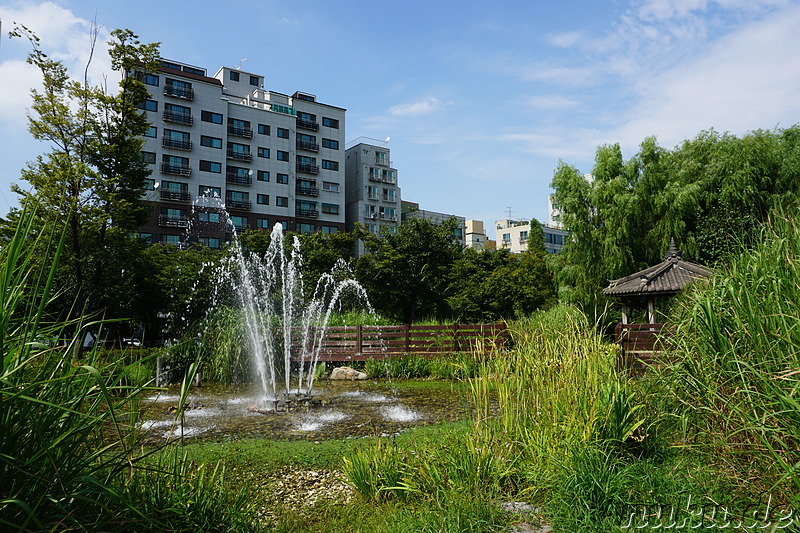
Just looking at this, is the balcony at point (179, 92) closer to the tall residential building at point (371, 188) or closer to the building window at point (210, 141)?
the building window at point (210, 141)

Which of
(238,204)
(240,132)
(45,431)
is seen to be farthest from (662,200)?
(240,132)

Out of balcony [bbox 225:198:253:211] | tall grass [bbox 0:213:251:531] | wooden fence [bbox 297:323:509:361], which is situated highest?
balcony [bbox 225:198:253:211]

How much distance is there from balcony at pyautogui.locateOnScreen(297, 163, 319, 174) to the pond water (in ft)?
121

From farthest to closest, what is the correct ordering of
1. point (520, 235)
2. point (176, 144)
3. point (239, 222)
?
point (520, 235), point (239, 222), point (176, 144)

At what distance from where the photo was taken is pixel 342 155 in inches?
1943

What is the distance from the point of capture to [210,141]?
133 ft

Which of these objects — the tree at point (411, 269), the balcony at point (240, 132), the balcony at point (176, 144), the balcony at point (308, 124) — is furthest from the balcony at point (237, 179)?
the tree at point (411, 269)

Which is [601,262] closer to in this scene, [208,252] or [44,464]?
[208,252]

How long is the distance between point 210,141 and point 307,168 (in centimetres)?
936

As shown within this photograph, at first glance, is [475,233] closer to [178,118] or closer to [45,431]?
[178,118]

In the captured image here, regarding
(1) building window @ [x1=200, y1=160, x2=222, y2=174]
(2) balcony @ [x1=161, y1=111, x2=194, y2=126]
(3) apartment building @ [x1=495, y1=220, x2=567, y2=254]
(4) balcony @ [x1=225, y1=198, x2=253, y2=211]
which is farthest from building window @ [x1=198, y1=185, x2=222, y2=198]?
(3) apartment building @ [x1=495, y1=220, x2=567, y2=254]

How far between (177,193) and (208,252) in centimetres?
2122

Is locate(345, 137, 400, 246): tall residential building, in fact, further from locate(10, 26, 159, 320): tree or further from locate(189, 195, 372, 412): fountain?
locate(10, 26, 159, 320): tree

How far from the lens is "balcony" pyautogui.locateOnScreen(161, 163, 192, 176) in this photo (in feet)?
125
